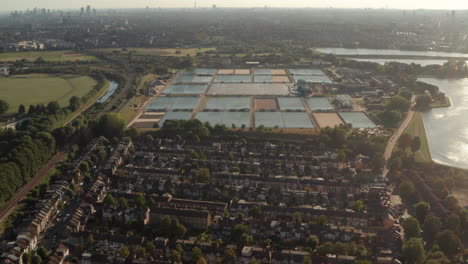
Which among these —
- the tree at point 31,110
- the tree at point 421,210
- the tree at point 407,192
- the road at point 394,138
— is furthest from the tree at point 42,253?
the tree at point 31,110

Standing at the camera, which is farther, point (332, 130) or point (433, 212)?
point (332, 130)

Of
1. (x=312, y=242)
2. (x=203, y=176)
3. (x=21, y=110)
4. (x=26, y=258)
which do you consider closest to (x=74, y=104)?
(x=21, y=110)

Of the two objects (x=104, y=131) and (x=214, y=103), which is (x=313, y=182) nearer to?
(x=104, y=131)

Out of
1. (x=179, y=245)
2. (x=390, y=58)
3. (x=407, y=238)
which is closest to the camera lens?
(x=179, y=245)

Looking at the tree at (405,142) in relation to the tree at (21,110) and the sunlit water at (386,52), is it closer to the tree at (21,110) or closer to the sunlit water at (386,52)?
the tree at (21,110)

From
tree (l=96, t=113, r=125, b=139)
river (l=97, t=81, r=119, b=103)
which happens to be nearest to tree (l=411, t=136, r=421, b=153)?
tree (l=96, t=113, r=125, b=139)

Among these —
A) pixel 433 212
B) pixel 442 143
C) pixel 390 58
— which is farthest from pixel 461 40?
pixel 433 212
